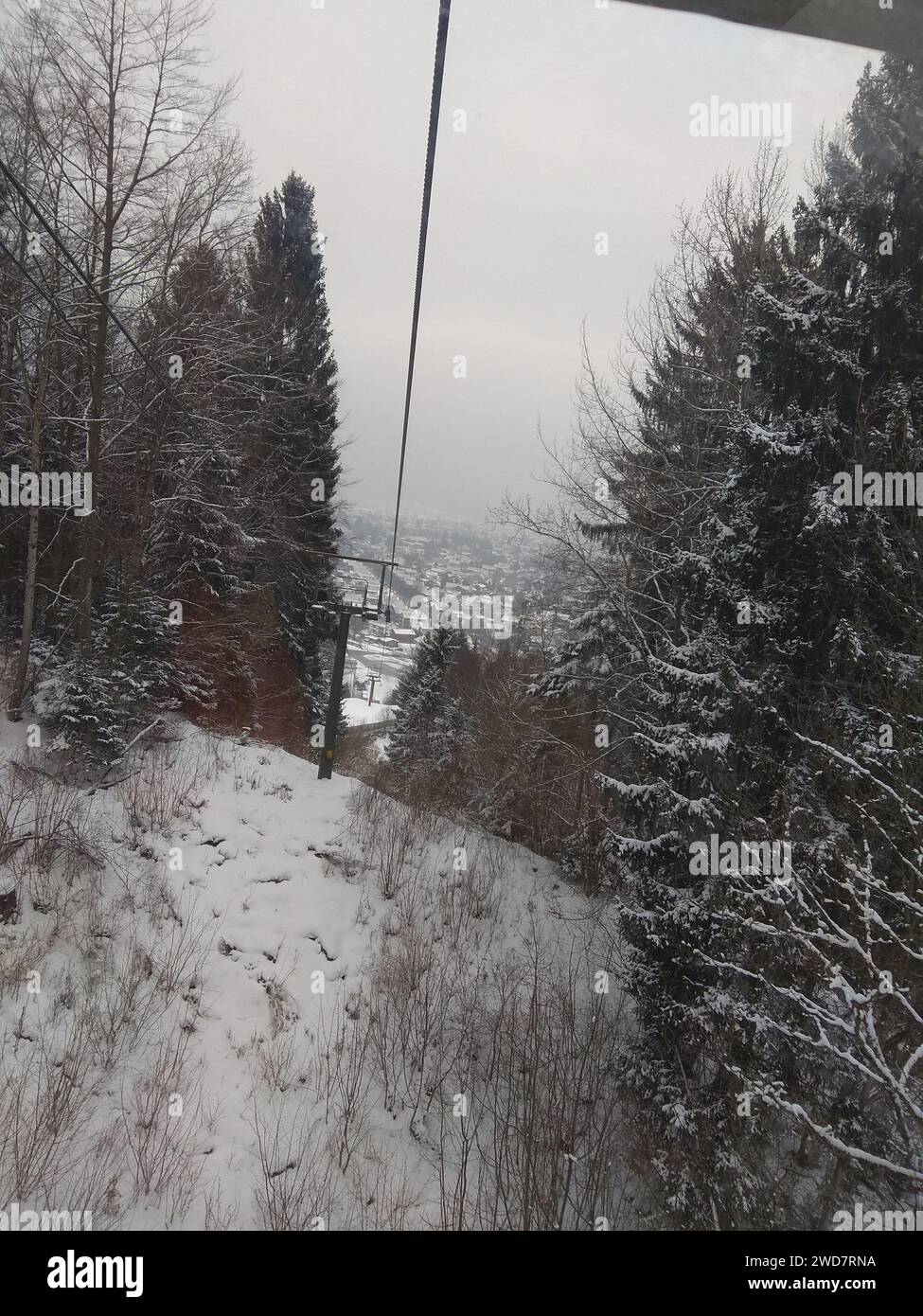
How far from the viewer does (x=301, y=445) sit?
640 inches

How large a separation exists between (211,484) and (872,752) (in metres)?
11.3

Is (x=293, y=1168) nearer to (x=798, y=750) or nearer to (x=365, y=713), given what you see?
(x=798, y=750)

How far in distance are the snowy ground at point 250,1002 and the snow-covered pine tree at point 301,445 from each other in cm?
831

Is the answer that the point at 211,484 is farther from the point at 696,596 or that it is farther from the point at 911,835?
the point at 911,835

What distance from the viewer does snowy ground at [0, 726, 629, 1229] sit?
377 cm

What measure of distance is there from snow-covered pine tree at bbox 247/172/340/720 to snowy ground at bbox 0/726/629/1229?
8.31m

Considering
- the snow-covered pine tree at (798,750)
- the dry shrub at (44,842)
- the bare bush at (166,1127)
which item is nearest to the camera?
the bare bush at (166,1127)

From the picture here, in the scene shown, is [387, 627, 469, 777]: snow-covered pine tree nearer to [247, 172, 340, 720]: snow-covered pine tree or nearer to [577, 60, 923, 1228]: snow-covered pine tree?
[247, 172, 340, 720]: snow-covered pine tree

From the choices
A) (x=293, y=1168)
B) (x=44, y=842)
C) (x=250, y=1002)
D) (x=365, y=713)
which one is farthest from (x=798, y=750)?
(x=365, y=713)

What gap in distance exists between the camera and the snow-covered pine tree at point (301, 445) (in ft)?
47.5

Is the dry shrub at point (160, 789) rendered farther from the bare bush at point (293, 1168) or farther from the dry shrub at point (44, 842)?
the bare bush at point (293, 1168)

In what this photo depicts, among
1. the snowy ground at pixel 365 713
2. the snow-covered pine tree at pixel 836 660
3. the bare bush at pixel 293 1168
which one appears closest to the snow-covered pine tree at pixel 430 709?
the snowy ground at pixel 365 713

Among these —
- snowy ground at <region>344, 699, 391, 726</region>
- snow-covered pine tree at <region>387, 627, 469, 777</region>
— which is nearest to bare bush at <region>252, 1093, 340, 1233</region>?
snow-covered pine tree at <region>387, 627, 469, 777</region>
